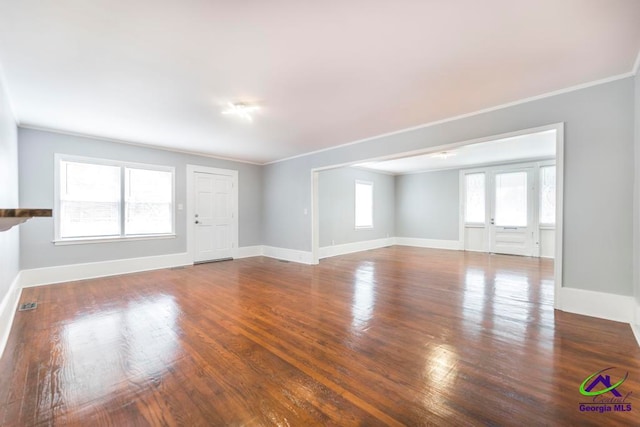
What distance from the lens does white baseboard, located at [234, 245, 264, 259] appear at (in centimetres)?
707

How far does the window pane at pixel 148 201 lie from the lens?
5367 mm

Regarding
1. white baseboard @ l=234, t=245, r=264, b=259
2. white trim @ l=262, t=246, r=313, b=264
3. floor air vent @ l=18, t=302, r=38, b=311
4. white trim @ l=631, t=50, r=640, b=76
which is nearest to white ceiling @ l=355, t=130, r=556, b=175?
white trim @ l=631, t=50, r=640, b=76

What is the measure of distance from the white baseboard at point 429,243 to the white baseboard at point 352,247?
1.12ft

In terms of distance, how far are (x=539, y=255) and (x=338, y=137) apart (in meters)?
6.16

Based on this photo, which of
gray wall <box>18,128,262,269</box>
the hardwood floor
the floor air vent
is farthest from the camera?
gray wall <box>18,128,262,269</box>

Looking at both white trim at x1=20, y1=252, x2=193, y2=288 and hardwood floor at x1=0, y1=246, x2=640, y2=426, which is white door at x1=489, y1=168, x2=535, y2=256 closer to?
hardwood floor at x1=0, y1=246, x2=640, y2=426

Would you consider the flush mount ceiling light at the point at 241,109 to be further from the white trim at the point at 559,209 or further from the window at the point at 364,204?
the window at the point at 364,204

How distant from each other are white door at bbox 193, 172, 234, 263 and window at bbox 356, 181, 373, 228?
146 inches

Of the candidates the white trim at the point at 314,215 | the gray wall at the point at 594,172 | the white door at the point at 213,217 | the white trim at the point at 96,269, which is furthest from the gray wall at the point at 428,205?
the white trim at the point at 96,269

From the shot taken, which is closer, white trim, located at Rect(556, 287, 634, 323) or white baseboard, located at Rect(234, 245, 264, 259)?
white trim, located at Rect(556, 287, 634, 323)

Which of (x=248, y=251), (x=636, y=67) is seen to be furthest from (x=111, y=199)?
(x=636, y=67)

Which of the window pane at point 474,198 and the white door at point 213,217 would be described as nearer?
the white door at point 213,217

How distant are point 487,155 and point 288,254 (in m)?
5.45

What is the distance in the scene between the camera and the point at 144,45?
2.24 m
